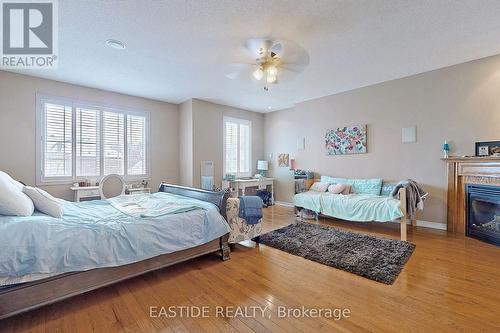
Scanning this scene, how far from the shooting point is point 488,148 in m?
3.44

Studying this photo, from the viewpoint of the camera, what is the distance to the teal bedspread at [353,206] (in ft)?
11.6

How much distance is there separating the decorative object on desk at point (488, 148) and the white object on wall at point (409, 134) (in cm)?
84

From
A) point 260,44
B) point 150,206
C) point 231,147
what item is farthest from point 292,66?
point 231,147

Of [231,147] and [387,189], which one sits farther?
[231,147]

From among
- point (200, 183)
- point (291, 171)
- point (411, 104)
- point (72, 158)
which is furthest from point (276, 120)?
point (72, 158)

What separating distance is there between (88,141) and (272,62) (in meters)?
3.95

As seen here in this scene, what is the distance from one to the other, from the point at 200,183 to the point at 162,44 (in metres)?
3.23

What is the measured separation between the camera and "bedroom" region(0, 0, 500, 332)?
6.08 feet

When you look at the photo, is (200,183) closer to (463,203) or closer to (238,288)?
(238,288)

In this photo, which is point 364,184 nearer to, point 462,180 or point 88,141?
point 462,180

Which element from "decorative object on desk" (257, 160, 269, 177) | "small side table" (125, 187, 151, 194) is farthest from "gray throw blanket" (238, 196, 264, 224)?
"decorative object on desk" (257, 160, 269, 177)

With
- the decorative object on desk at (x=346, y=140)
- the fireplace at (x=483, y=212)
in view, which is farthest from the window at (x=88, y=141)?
the fireplace at (x=483, y=212)

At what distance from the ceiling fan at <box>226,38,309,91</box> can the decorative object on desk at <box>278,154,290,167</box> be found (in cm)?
371

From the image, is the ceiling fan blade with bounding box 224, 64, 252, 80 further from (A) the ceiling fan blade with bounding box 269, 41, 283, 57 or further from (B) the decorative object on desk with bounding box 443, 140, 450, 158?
(B) the decorative object on desk with bounding box 443, 140, 450, 158
